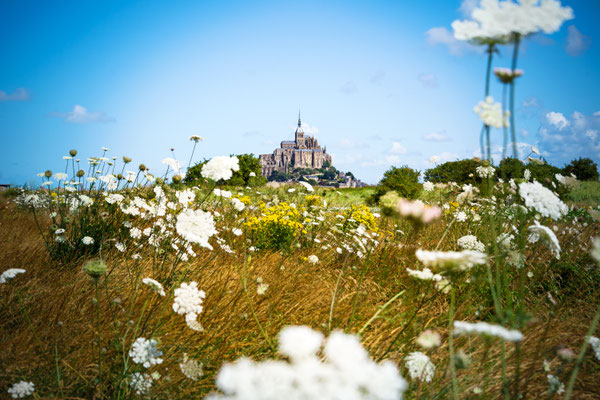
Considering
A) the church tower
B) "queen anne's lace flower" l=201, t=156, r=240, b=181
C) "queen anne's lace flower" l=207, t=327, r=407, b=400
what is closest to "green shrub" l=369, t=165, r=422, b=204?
"queen anne's lace flower" l=201, t=156, r=240, b=181

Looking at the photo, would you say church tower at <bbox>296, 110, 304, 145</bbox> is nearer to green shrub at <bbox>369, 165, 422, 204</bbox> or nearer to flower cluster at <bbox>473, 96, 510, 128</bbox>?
green shrub at <bbox>369, 165, 422, 204</bbox>

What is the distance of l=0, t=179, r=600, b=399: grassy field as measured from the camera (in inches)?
61.7

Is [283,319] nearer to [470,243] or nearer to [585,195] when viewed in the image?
[470,243]

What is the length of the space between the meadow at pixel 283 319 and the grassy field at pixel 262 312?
1 centimetres

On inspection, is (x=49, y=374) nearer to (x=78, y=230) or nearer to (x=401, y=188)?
(x=78, y=230)

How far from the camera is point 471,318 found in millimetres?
2805

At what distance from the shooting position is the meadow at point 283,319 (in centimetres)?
98

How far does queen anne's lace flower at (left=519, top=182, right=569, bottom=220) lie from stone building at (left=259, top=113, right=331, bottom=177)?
120288mm

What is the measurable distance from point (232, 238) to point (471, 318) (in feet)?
9.59

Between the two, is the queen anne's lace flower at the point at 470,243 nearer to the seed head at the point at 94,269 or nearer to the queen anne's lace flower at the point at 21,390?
the seed head at the point at 94,269

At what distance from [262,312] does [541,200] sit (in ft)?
6.08

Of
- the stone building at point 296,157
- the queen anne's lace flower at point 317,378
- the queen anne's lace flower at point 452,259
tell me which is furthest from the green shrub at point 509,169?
the stone building at point 296,157

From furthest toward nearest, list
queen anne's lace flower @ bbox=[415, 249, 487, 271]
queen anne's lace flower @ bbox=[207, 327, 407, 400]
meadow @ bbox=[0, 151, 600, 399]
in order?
queen anne's lace flower @ bbox=[415, 249, 487, 271] → meadow @ bbox=[0, 151, 600, 399] → queen anne's lace flower @ bbox=[207, 327, 407, 400]

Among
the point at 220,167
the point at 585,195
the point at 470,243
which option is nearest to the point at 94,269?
the point at 220,167
